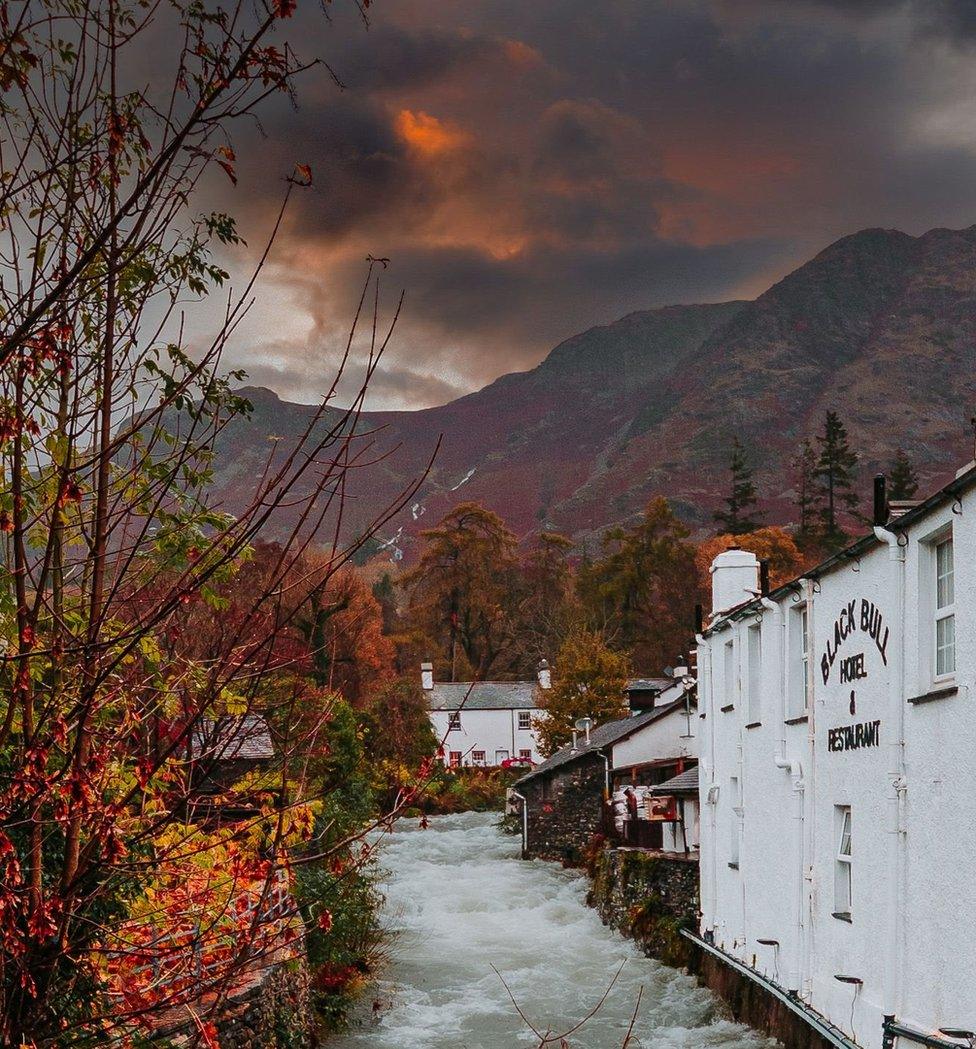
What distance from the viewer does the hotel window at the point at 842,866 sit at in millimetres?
16062

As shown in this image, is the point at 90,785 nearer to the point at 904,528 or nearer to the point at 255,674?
the point at 255,674

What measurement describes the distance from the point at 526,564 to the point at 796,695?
7240 centimetres

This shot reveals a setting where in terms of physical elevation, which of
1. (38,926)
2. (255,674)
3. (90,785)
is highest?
(255,674)

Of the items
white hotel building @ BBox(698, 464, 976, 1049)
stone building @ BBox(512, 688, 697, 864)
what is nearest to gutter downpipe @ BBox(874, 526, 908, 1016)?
white hotel building @ BBox(698, 464, 976, 1049)

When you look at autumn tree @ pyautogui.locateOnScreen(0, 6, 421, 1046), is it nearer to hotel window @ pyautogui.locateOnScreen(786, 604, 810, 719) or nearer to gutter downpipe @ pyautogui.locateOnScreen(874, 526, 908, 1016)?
gutter downpipe @ pyautogui.locateOnScreen(874, 526, 908, 1016)

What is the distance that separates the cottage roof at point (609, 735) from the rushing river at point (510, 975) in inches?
154

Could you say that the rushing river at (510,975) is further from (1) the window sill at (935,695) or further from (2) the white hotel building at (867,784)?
(1) the window sill at (935,695)

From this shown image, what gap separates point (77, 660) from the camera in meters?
4.96

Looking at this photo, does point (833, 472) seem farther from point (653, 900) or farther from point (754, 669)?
point (754, 669)

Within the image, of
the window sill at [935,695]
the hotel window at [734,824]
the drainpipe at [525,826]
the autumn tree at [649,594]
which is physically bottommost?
the drainpipe at [525,826]

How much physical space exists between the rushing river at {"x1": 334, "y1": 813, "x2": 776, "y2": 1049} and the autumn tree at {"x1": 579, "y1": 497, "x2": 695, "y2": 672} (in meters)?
38.8

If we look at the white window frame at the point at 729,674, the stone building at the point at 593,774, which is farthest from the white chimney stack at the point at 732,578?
the stone building at the point at 593,774

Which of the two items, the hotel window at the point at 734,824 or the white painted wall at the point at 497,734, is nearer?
the hotel window at the point at 734,824

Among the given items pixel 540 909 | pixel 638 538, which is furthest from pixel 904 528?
pixel 638 538
